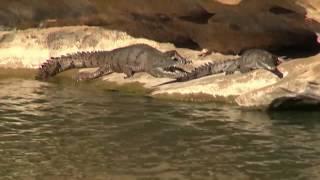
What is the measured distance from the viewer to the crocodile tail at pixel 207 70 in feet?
41.3

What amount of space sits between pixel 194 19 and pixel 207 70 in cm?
129

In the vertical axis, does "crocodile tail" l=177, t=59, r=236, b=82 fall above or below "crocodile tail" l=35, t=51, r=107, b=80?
below

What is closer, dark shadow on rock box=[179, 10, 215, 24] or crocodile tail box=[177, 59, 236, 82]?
crocodile tail box=[177, 59, 236, 82]

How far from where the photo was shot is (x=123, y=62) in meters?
13.8

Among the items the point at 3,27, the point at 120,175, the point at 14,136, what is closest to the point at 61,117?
the point at 14,136

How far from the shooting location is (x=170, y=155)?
8.52 metres

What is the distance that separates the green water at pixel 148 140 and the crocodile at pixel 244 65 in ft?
3.51

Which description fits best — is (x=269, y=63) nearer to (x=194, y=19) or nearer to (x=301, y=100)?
(x=301, y=100)

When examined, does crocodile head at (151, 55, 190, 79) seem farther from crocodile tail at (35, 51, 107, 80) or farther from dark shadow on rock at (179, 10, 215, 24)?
crocodile tail at (35, 51, 107, 80)

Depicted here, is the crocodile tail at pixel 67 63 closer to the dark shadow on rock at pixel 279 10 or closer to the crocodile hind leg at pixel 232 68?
the crocodile hind leg at pixel 232 68

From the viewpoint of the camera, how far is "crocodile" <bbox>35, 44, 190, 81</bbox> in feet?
43.5

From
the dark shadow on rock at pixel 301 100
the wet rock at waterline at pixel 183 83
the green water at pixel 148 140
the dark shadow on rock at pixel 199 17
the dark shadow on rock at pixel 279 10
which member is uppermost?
the dark shadow on rock at pixel 199 17

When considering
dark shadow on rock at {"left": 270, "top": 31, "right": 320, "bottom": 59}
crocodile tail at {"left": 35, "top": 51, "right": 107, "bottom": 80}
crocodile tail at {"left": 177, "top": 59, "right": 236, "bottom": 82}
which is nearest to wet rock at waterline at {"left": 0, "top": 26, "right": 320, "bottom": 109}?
crocodile tail at {"left": 177, "top": 59, "right": 236, "bottom": 82}

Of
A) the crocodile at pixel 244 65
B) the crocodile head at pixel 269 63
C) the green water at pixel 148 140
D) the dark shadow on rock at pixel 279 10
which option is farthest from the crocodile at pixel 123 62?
the dark shadow on rock at pixel 279 10
